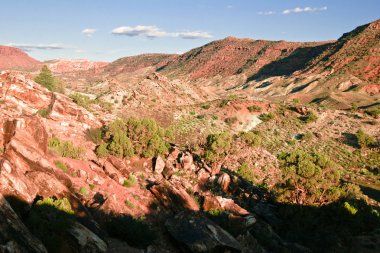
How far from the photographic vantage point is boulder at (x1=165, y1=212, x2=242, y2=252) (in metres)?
15.1

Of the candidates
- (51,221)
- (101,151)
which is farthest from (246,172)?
(51,221)

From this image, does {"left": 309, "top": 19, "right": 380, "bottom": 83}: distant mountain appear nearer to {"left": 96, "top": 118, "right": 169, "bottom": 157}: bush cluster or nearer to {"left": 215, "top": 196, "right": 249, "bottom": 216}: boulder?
{"left": 96, "top": 118, "right": 169, "bottom": 157}: bush cluster

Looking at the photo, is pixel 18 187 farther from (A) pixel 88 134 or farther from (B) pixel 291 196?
(B) pixel 291 196

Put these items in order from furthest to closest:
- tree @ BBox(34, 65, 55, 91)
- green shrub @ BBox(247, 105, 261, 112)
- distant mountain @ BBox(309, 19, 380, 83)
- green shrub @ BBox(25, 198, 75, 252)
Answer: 1. distant mountain @ BBox(309, 19, 380, 83)
2. green shrub @ BBox(247, 105, 261, 112)
3. tree @ BBox(34, 65, 55, 91)
4. green shrub @ BBox(25, 198, 75, 252)

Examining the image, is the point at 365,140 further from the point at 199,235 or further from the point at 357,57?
the point at 357,57

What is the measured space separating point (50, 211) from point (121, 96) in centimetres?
4781

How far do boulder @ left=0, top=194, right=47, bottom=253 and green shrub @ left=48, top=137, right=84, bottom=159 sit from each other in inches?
426

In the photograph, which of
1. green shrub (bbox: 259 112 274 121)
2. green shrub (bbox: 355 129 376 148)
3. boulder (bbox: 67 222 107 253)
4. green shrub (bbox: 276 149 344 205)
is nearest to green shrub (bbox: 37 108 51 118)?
boulder (bbox: 67 222 107 253)

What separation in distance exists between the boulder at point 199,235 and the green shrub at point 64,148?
8.53 m

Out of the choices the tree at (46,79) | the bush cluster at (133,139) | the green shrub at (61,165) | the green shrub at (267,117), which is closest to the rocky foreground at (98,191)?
the green shrub at (61,165)

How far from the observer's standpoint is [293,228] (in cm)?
2380

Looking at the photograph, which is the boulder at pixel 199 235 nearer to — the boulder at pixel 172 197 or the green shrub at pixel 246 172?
the boulder at pixel 172 197

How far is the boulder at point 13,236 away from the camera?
29.0 ft

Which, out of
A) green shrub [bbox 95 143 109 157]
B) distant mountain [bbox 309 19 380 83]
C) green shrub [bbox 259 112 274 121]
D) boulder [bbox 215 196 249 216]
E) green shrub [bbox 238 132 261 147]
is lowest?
boulder [bbox 215 196 249 216]
